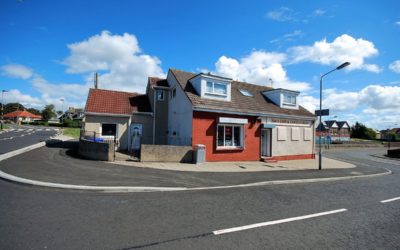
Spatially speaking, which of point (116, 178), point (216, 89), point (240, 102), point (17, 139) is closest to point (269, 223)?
point (116, 178)

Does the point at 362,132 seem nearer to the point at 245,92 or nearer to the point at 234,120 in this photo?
the point at 245,92

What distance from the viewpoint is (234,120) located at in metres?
18.2

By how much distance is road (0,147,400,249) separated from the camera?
4.52 metres

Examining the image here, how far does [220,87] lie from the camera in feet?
63.3

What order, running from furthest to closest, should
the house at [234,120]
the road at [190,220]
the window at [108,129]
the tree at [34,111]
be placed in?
the tree at [34,111] → the window at [108,129] → the house at [234,120] → the road at [190,220]

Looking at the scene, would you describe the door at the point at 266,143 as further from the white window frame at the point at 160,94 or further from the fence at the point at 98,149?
the fence at the point at 98,149

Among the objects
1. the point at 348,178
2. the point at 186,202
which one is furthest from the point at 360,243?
the point at 348,178

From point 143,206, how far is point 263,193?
4.40 metres

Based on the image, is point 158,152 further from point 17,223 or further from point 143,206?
point 17,223

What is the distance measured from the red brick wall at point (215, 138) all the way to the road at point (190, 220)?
8.49 metres

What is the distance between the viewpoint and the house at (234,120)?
17.5 m

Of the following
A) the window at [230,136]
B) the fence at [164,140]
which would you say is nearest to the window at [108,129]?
the fence at [164,140]

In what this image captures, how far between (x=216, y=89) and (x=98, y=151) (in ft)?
30.0

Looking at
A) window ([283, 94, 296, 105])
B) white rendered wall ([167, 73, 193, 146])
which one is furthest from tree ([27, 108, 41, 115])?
window ([283, 94, 296, 105])
